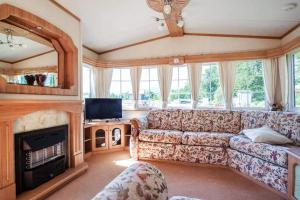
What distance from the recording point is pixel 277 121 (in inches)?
127

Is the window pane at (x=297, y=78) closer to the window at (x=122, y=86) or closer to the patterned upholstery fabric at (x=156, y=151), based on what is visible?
the patterned upholstery fabric at (x=156, y=151)

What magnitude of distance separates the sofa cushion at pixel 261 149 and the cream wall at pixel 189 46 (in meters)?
1.97

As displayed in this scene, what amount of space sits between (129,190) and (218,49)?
400 centimetres

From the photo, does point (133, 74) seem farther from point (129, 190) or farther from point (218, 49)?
point (129, 190)

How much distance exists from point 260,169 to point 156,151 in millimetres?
1669

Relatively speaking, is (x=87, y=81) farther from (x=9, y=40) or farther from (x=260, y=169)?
(x=260, y=169)

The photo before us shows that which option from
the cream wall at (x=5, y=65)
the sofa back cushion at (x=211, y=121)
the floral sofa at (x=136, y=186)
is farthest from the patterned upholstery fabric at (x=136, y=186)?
the sofa back cushion at (x=211, y=121)

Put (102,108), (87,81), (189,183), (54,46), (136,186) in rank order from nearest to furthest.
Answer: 1. (136,186)
2. (189,183)
3. (54,46)
4. (102,108)
5. (87,81)

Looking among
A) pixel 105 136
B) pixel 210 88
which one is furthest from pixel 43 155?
pixel 210 88

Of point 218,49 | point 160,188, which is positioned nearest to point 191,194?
point 160,188

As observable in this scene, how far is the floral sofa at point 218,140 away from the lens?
265 centimetres

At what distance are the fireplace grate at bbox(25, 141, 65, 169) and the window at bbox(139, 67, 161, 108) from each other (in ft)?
7.52

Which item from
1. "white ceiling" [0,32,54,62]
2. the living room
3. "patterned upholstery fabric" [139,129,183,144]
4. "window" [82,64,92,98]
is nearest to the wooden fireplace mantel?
the living room

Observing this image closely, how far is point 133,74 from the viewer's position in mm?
4879
